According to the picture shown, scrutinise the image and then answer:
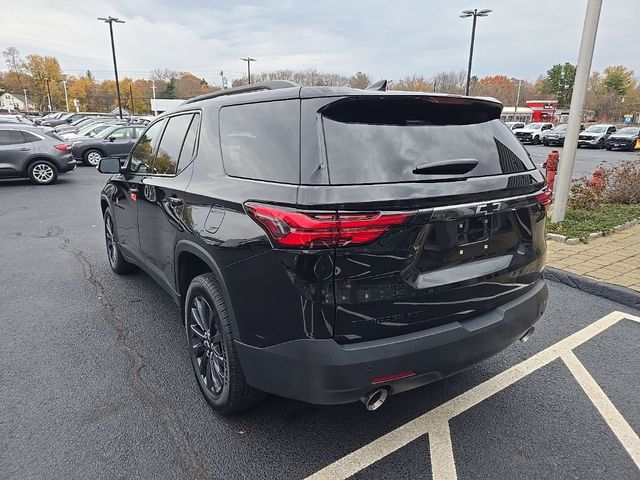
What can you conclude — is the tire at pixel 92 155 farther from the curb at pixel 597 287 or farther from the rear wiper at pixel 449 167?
the rear wiper at pixel 449 167

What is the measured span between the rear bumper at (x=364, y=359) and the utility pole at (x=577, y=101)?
495cm

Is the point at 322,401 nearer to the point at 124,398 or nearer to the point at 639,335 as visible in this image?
the point at 124,398

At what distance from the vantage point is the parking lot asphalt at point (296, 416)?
7.59 ft

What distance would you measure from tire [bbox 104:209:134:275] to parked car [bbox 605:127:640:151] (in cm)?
3298

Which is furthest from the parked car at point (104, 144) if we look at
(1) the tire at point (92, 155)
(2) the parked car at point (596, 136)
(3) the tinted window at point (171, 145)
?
(2) the parked car at point (596, 136)

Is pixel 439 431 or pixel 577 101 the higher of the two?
pixel 577 101

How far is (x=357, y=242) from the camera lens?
1904 mm

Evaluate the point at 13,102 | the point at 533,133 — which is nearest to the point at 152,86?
the point at 13,102

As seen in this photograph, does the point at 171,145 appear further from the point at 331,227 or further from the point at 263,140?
the point at 331,227

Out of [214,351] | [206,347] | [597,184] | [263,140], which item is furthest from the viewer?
[597,184]

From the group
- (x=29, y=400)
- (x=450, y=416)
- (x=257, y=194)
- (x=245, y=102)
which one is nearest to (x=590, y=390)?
(x=450, y=416)

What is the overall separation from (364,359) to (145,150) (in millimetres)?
2988

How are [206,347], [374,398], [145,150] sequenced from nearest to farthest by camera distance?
[374,398]
[206,347]
[145,150]

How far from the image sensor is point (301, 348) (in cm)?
201
